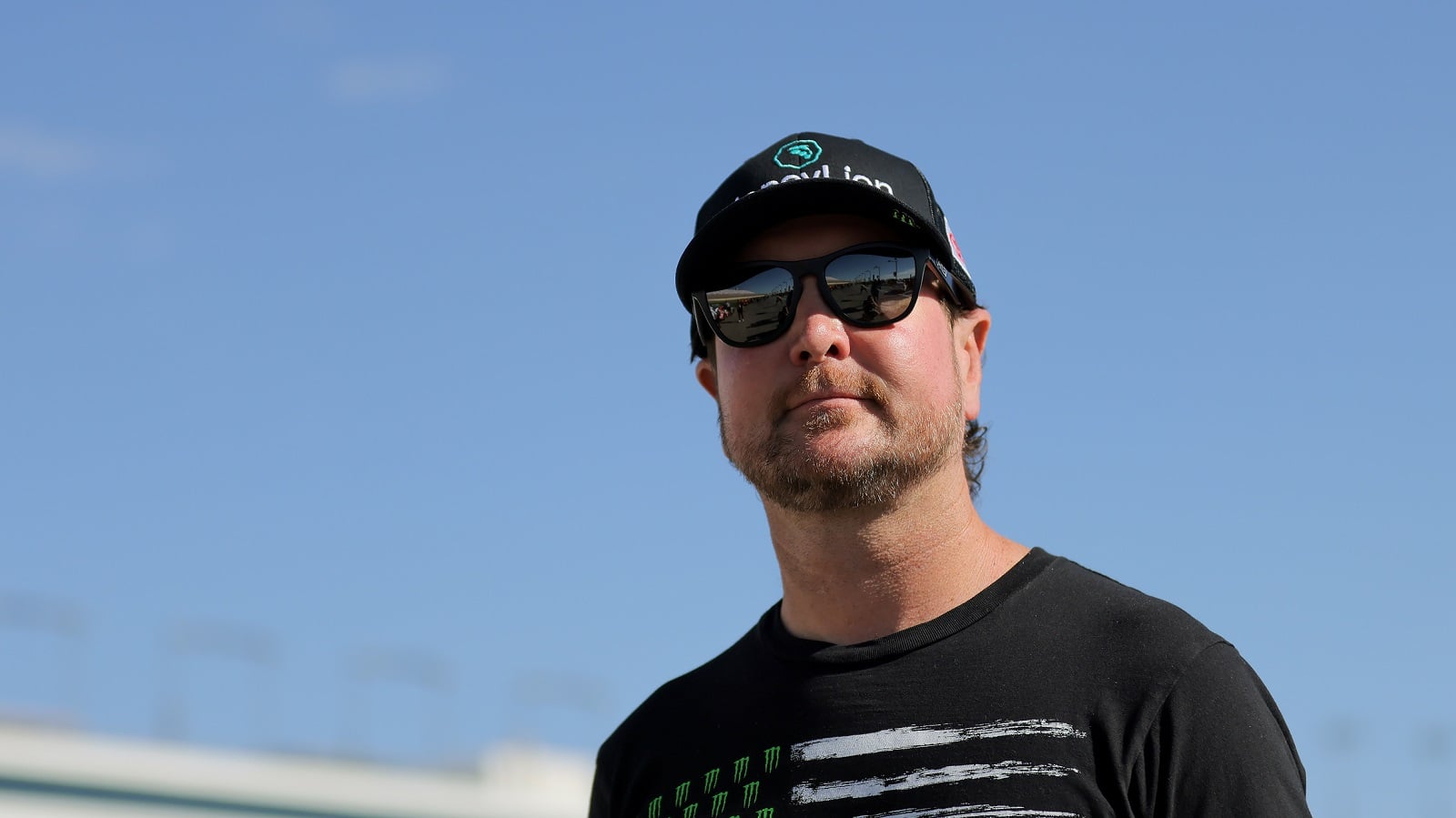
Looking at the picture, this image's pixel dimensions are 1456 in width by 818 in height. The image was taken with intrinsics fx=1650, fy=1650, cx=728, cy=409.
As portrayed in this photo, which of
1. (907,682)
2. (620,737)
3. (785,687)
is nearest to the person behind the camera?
(907,682)

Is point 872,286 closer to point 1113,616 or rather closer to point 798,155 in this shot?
point 798,155

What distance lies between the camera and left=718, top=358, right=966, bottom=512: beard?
3.30 m

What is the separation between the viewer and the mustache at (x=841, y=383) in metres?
3.34

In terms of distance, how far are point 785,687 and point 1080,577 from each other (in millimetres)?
645

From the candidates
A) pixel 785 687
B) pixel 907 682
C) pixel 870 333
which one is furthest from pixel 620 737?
pixel 870 333

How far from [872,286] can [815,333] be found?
0.17m

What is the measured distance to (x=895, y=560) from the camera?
3.38 meters

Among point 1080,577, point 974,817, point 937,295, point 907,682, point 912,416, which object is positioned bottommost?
point 974,817

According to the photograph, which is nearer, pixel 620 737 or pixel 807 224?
pixel 807 224

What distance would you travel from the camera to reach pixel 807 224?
3.54 metres

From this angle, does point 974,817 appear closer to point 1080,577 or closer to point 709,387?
point 1080,577

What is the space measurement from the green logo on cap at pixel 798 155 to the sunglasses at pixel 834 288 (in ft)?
0.69

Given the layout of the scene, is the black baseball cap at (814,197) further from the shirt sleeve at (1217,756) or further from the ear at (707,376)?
the shirt sleeve at (1217,756)

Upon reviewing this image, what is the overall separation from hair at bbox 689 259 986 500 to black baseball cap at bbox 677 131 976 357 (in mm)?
62
